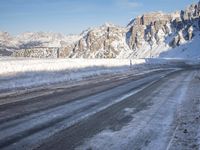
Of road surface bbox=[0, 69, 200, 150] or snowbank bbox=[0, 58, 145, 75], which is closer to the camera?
road surface bbox=[0, 69, 200, 150]

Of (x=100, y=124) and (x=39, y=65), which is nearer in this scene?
(x=100, y=124)

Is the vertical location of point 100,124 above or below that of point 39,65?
below

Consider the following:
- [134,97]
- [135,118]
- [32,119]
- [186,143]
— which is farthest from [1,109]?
[186,143]

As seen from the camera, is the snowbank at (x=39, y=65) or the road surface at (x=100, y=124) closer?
the road surface at (x=100, y=124)

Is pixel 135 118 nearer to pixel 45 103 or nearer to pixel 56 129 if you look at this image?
pixel 56 129

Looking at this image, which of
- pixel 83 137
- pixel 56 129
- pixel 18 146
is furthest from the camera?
pixel 56 129

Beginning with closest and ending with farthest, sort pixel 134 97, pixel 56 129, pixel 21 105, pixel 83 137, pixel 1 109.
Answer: pixel 83 137
pixel 56 129
pixel 1 109
pixel 21 105
pixel 134 97

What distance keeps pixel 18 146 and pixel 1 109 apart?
194 inches

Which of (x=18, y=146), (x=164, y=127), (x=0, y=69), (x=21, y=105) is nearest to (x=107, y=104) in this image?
(x=21, y=105)

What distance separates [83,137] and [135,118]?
2.66 m

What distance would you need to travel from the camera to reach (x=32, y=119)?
9.34 meters

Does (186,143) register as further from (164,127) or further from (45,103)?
(45,103)

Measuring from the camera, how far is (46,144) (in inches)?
267

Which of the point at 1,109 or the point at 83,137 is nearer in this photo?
the point at 83,137
